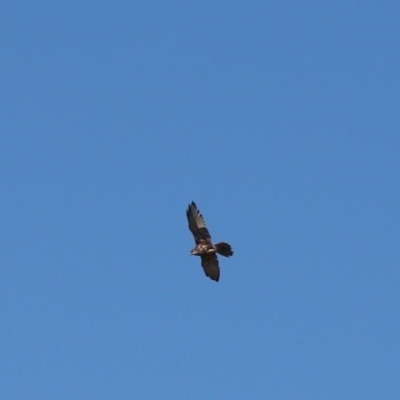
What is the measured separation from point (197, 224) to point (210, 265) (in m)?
2.12

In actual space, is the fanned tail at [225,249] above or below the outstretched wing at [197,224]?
below

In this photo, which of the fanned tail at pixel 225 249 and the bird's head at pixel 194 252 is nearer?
the fanned tail at pixel 225 249

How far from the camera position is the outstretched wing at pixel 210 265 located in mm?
74375

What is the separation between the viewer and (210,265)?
246 feet

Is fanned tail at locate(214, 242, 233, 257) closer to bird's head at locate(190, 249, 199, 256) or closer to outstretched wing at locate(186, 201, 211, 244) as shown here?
outstretched wing at locate(186, 201, 211, 244)

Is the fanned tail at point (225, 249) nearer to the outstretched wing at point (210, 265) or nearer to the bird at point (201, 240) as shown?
the bird at point (201, 240)

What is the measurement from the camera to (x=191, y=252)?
74.4 m

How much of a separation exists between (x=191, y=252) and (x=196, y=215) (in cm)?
176

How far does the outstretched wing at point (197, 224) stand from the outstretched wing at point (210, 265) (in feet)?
2.62

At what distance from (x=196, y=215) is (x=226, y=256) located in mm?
2299

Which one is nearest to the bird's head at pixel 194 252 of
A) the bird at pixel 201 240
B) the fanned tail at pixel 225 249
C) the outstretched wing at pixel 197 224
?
the bird at pixel 201 240

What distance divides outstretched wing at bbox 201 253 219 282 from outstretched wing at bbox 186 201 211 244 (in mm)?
798

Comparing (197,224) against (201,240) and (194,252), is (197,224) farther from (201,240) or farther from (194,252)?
(194,252)

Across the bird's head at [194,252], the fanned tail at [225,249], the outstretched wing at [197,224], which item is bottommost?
the fanned tail at [225,249]
